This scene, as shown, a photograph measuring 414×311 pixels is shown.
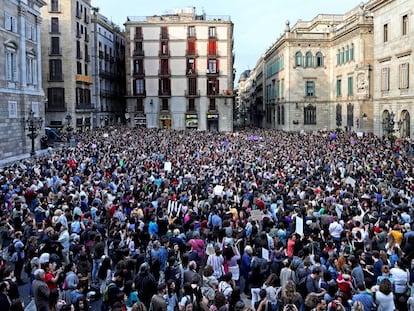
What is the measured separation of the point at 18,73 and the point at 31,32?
4.91m

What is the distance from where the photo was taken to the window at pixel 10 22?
35.8 meters

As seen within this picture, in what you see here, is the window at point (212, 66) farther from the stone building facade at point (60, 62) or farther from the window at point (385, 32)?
the window at point (385, 32)

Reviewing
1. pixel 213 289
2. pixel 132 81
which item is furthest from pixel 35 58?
pixel 213 289

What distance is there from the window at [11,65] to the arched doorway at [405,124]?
98.6 ft

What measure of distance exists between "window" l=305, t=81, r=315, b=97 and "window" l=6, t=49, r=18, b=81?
121 feet

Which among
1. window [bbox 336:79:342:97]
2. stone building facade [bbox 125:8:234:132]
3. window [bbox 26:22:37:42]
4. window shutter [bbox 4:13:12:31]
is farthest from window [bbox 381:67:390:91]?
window shutter [bbox 4:13:12:31]

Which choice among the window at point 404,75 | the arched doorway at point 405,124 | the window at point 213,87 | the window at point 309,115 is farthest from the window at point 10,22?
the window at point 309,115

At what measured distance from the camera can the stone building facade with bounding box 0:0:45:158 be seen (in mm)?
35562

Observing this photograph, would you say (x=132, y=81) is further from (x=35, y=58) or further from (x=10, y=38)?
(x=10, y=38)

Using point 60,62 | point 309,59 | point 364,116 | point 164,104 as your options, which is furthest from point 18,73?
point 309,59

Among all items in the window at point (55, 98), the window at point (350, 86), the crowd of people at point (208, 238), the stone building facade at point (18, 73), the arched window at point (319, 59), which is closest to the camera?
the crowd of people at point (208, 238)

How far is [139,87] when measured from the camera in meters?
71.1

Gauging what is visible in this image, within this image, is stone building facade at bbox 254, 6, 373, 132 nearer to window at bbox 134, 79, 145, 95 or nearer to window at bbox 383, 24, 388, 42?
window at bbox 383, 24, 388, 42

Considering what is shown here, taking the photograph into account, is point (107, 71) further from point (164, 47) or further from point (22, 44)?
point (22, 44)
